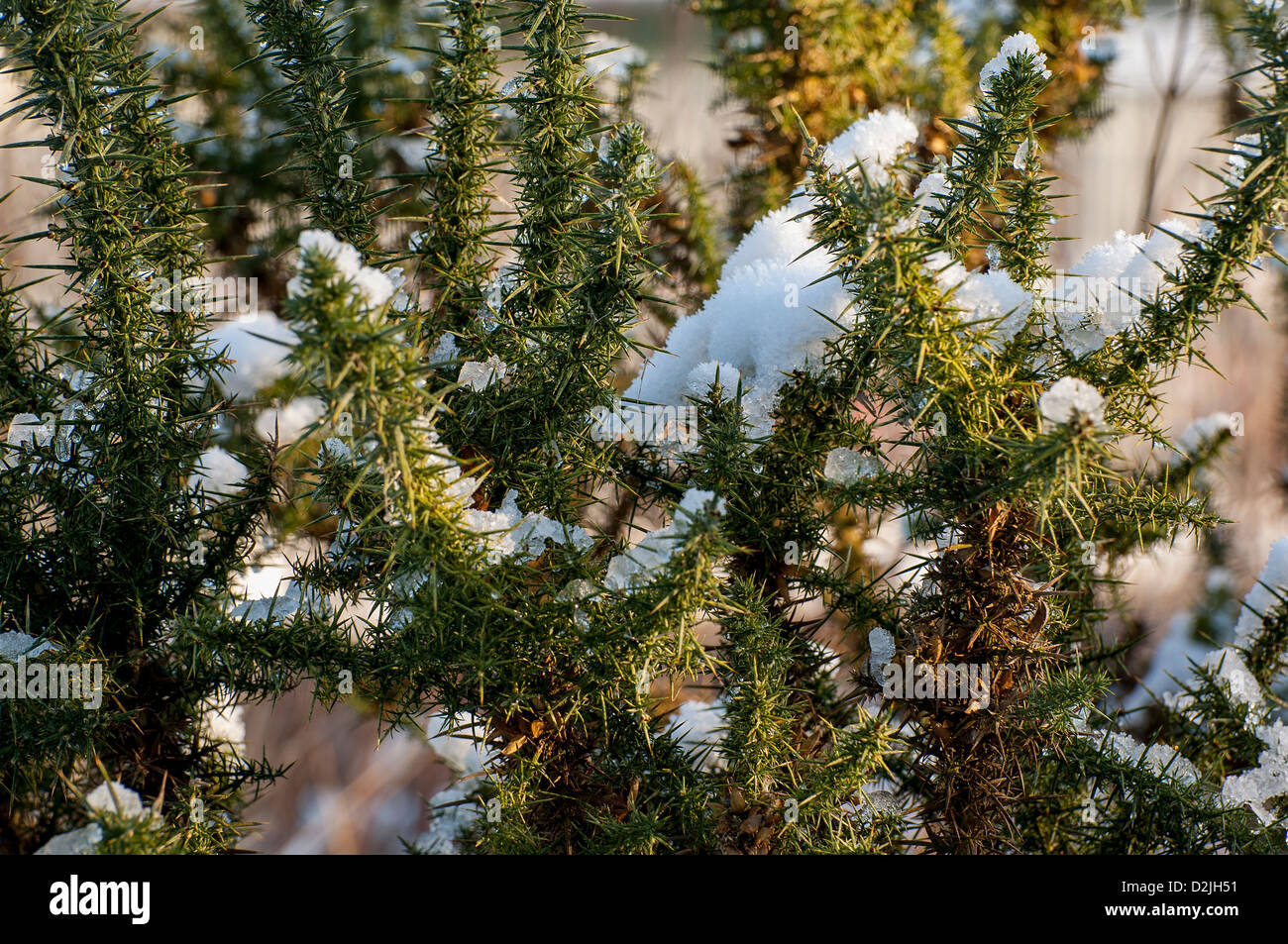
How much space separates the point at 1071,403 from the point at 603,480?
0.24 metres

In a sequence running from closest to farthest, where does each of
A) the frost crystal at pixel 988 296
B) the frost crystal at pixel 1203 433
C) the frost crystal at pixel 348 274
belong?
the frost crystal at pixel 348 274
the frost crystal at pixel 988 296
the frost crystal at pixel 1203 433

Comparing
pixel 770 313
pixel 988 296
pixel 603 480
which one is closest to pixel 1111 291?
pixel 988 296

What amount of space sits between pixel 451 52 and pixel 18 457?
324mm

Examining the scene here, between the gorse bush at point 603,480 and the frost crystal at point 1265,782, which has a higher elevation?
the gorse bush at point 603,480

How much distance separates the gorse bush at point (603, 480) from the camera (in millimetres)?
411

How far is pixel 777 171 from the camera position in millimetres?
751

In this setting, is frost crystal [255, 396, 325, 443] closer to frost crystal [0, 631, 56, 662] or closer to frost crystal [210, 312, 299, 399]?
frost crystal [210, 312, 299, 399]

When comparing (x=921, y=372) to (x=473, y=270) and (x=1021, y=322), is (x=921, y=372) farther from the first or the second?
(x=473, y=270)

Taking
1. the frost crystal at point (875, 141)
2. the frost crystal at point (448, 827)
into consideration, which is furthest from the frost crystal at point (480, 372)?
the frost crystal at point (448, 827)

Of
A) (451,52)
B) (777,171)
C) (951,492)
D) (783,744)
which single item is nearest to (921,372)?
(951,492)

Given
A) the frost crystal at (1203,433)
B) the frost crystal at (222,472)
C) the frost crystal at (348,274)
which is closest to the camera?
the frost crystal at (348,274)

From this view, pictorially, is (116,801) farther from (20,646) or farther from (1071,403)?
(1071,403)

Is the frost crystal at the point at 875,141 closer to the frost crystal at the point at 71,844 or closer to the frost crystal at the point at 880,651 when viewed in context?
the frost crystal at the point at 880,651

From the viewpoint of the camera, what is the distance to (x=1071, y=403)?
36 centimetres
